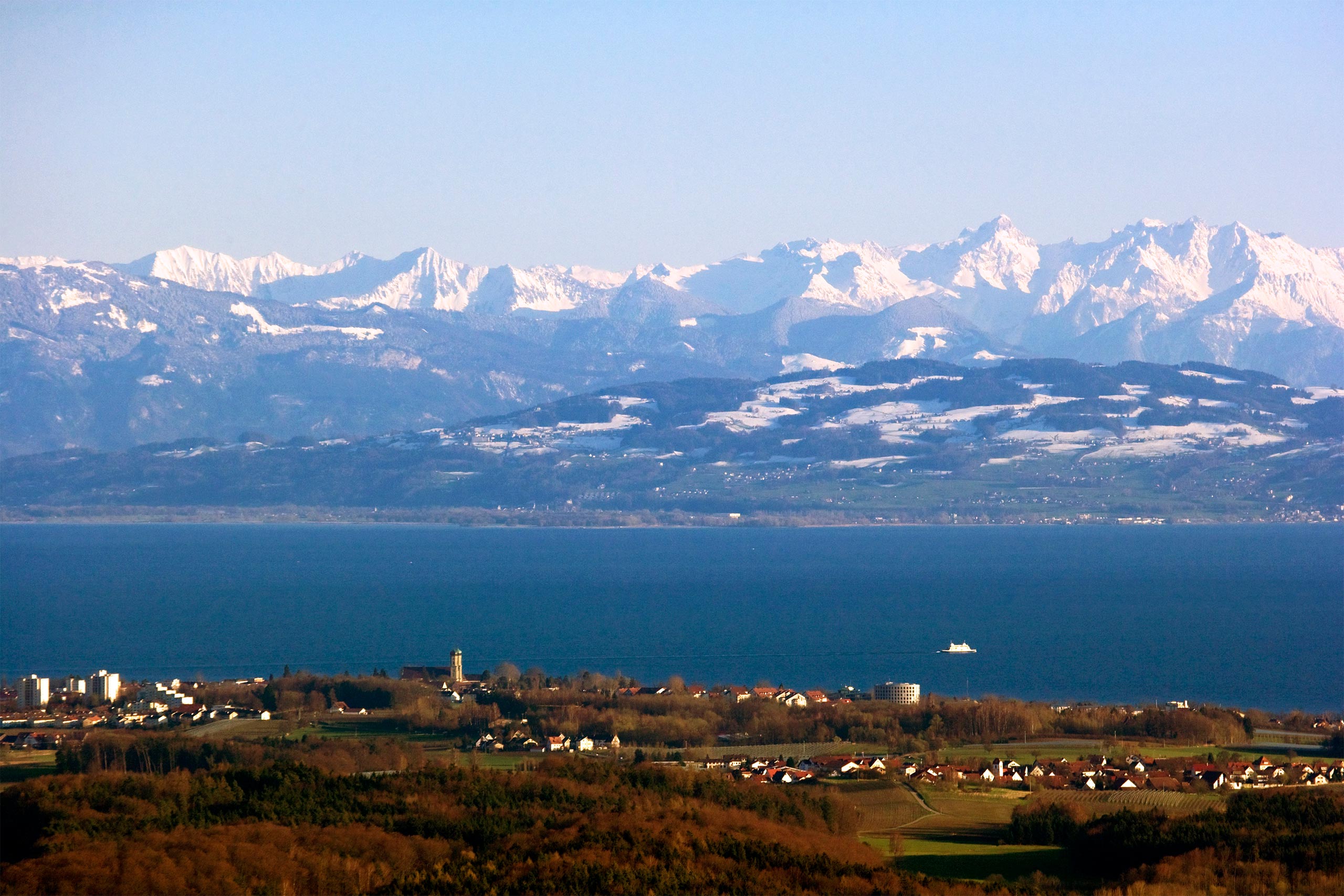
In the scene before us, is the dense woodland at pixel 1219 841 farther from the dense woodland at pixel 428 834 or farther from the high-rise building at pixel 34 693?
the high-rise building at pixel 34 693

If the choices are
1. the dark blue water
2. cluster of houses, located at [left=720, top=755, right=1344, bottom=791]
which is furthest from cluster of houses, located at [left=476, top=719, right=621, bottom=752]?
the dark blue water

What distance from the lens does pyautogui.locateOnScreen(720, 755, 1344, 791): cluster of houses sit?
41031 millimetres

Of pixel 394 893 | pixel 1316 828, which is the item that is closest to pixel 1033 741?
pixel 1316 828

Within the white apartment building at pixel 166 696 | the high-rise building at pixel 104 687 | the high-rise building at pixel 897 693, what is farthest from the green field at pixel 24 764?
the high-rise building at pixel 897 693

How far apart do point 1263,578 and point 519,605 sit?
178 ft

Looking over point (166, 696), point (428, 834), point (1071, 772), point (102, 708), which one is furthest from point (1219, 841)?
point (166, 696)

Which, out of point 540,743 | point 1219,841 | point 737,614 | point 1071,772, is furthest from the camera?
point 737,614

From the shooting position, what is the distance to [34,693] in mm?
58656

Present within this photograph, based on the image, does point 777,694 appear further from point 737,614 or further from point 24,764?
point 737,614

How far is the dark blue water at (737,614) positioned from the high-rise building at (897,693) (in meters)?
6.64

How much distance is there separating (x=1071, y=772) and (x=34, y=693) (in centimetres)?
3392

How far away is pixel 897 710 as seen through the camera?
5400 cm

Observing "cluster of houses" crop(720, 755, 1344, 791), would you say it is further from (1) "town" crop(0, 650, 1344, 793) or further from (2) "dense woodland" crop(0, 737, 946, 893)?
(2) "dense woodland" crop(0, 737, 946, 893)

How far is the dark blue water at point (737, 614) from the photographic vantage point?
245ft
